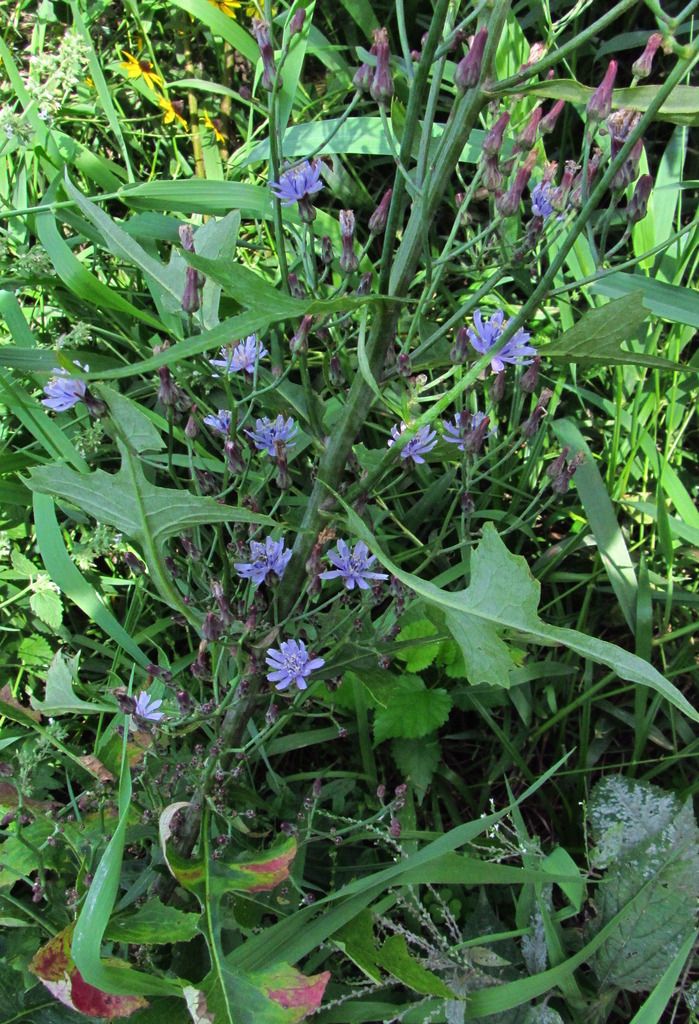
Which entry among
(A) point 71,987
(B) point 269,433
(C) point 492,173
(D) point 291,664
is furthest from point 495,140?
(A) point 71,987

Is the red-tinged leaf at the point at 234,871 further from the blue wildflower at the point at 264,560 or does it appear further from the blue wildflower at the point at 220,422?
the blue wildflower at the point at 220,422

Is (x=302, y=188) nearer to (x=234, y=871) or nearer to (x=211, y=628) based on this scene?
(x=211, y=628)

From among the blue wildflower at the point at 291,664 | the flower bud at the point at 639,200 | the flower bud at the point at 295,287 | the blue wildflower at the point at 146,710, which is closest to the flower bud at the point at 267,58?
the flower bud at the point at 295,287

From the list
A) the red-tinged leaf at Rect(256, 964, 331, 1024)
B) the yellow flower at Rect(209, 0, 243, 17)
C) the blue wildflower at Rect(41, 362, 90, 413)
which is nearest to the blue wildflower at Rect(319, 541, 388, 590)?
the blue wildflower at Rect(41, 362, 90, 413)

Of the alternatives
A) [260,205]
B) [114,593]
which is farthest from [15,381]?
[260,205]

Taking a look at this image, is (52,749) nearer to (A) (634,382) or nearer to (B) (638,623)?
(B) (638,623)

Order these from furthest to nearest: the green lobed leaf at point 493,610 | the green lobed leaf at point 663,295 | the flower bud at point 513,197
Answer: the green lobed leaf at point 663,295
the flower bud at point 513,197
the green lobed leaf at point 493,610

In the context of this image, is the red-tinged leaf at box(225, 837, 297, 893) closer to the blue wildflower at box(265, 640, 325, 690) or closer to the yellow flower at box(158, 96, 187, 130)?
the blue wildflower at box(265, 640, 325, 690)
